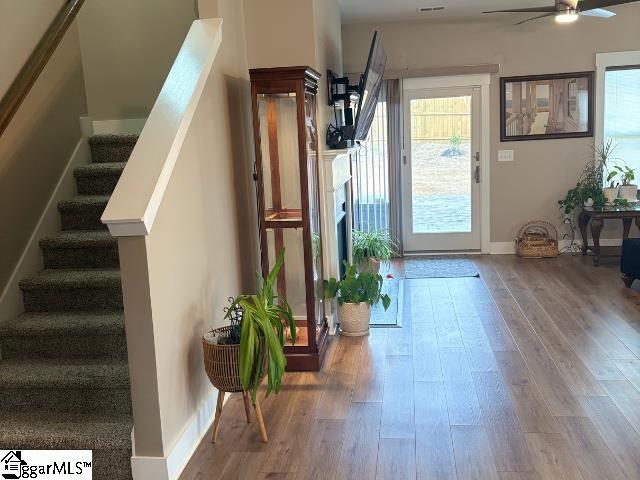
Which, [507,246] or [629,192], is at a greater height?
[629,192]

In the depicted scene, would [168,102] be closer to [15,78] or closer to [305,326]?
[15,78]

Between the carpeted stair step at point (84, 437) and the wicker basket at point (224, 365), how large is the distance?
1.33 feet

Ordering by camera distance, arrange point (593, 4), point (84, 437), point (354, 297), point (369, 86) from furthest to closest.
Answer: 1. point (369, 86)
2. point (593, 4)
3. point (354, 297)
4. point (84, 437)

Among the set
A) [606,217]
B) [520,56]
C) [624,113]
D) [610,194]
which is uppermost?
[520,56]

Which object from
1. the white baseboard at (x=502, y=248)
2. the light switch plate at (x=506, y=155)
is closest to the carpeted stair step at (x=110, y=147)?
the light switch plate at (x=506, y=155)

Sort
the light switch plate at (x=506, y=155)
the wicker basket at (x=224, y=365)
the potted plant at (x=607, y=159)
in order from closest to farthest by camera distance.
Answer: the wicker basket at (x=224, y=365)
the potted plant at (x=607, y=159)
the light switch plate at (x=506, y=155)

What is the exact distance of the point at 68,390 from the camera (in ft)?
9.13

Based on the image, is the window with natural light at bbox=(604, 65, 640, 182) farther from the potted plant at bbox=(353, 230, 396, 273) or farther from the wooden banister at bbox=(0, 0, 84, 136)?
the wooden banister at bbox=(0, 0, 84, 136)

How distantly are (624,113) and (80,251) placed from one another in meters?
5.80

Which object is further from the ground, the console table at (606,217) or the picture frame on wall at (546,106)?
the picture frame on wall at (546,106)

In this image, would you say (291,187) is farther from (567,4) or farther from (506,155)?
(506,155)

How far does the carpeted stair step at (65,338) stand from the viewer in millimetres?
2967

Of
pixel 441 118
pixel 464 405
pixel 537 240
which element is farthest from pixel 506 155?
pixel 464 405

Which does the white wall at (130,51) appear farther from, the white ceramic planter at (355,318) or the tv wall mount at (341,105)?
the white ceramic planter at (355,318)
